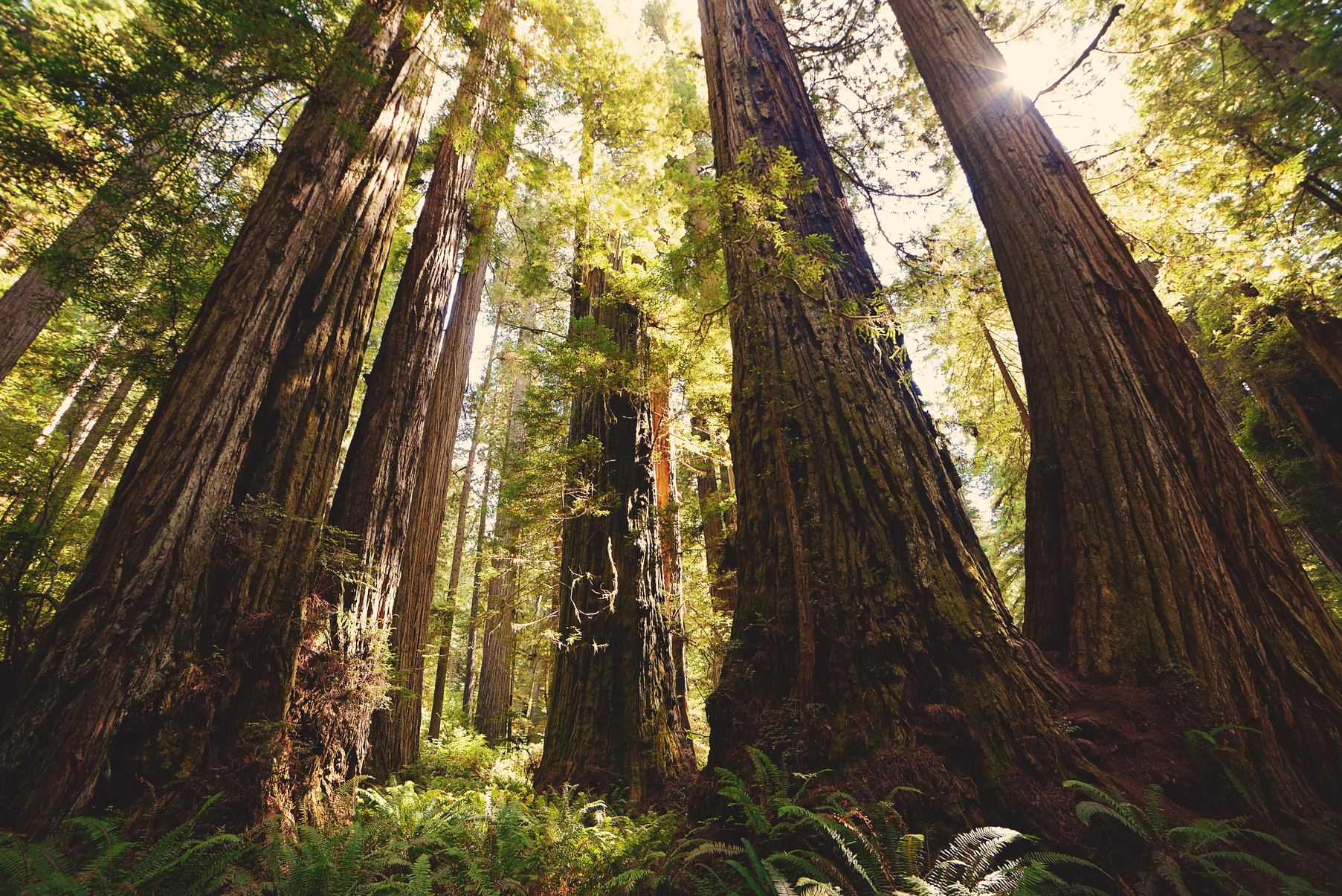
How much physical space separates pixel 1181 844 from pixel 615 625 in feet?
13.6

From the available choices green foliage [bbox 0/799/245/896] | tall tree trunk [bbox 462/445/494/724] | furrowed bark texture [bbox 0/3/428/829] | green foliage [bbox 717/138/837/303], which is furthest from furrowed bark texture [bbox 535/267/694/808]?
tall tree trunk [bbox 462/445/494/724]

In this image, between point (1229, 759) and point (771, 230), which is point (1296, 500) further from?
point (771, 230)

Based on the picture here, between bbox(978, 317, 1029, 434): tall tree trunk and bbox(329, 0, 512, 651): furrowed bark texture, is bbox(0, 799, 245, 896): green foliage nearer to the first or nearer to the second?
bbox(329, 0, 512, 651): furrowed bark texture

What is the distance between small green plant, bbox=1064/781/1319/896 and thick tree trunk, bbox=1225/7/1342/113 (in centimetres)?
914

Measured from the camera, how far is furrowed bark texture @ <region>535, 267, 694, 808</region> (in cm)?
452

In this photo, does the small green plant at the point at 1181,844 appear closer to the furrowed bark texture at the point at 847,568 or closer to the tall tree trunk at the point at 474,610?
the furrowed bark texture at the point at 847,568

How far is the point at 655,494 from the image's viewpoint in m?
5.93

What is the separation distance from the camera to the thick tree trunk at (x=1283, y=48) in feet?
19.8

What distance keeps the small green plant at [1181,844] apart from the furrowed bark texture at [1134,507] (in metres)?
0.45

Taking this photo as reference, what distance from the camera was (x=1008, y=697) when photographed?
1.94 meters

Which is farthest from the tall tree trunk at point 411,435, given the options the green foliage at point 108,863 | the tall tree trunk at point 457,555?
the tall tree trunk at point 457,555

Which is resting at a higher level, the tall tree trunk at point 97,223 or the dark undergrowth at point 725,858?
the tall tree trunk at point 97,223

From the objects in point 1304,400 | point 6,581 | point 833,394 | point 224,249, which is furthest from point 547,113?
point 1304,400

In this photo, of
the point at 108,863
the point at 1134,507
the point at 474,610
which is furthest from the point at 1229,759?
the point at 474,610
